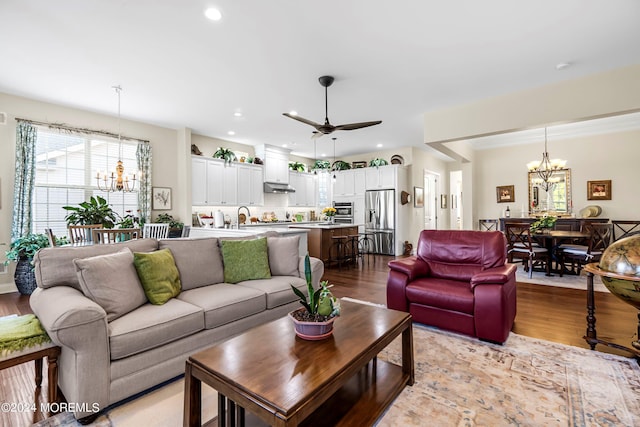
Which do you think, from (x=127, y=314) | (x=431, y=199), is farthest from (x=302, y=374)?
(x=431, y=199)

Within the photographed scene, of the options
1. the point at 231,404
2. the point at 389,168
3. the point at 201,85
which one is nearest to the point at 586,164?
the point at 389,168

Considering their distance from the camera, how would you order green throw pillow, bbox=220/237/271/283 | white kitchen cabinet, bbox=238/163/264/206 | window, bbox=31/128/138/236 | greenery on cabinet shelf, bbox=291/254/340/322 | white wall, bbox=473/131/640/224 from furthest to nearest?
white kitchen cabinet, bbox=238/163/264/206
white wall, bbox=473/131/640/224
window, bbox=31/128/138/236
green throw pillow, bbox=220/237/271/283
greenery on cabinet shelf, bbox=291/254/340/322

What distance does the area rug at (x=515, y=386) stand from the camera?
172 centimetres

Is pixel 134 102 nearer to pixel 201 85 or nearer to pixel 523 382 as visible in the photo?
pixel 201 85

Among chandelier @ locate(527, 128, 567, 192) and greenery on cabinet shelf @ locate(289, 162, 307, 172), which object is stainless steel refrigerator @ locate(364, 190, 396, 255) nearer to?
greenery on cabinet shelf @ locate(289, 162, 307, 172)

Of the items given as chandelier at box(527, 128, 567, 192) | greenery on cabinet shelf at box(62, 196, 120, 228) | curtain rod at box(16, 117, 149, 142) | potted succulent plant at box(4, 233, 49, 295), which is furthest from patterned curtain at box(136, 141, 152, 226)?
chandelier at box(527, 128, 567, 192)

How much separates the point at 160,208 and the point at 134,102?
2092mm

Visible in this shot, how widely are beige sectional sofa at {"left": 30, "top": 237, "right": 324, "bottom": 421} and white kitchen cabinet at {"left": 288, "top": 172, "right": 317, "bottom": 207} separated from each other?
5.90 metres

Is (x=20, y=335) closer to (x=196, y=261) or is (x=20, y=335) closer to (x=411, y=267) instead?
(x=196, y=261)

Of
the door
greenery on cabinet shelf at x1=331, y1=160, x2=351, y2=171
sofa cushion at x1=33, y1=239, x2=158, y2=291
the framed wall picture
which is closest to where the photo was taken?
sofa cushion at x1=33, y1=239, x2=158, y2=291

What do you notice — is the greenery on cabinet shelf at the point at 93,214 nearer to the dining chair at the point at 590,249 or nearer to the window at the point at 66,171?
the window at the point at 66,171

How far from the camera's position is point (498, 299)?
2592 mm

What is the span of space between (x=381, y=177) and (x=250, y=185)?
11.8 feet

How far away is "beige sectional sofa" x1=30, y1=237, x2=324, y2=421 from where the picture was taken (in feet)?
5.53
